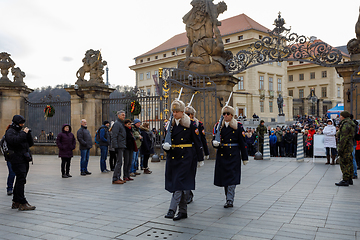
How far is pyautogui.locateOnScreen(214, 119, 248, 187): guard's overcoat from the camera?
20.4 ft

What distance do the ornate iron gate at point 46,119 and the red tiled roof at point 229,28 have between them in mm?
35765

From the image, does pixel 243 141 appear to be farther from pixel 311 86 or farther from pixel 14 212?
pixel 311 86

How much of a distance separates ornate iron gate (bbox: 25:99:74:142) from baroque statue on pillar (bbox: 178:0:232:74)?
25.2ft

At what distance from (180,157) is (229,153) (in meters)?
1.24

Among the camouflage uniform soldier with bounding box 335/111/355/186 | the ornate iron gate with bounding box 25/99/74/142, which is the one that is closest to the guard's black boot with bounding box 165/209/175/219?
the camouflage uniform soldier with bounding box 335/111/355/186

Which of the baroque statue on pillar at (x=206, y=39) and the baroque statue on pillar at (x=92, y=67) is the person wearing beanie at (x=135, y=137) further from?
the baroque statue on pillar at (x=92, y=67)

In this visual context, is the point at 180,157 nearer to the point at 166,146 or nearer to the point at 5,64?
the point at 166,146

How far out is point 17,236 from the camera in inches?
179

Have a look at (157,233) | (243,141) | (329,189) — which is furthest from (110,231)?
(329,189)

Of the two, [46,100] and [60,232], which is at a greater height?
[46,100]

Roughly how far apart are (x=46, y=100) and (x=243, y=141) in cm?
1527

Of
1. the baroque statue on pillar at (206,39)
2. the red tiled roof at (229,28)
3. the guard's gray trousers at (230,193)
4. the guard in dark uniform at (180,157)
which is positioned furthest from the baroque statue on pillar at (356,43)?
the red tiled roof at (229,28)

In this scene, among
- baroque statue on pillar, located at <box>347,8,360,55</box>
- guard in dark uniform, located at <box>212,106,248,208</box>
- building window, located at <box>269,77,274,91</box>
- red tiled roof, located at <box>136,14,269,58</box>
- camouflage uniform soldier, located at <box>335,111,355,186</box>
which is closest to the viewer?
guard in dark uniform, located at <box>212,106,248,208</box>

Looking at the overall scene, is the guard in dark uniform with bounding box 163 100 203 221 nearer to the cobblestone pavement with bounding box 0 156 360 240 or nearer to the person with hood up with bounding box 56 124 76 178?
the cobblestone pavement with bounding box 0 156 360 240
